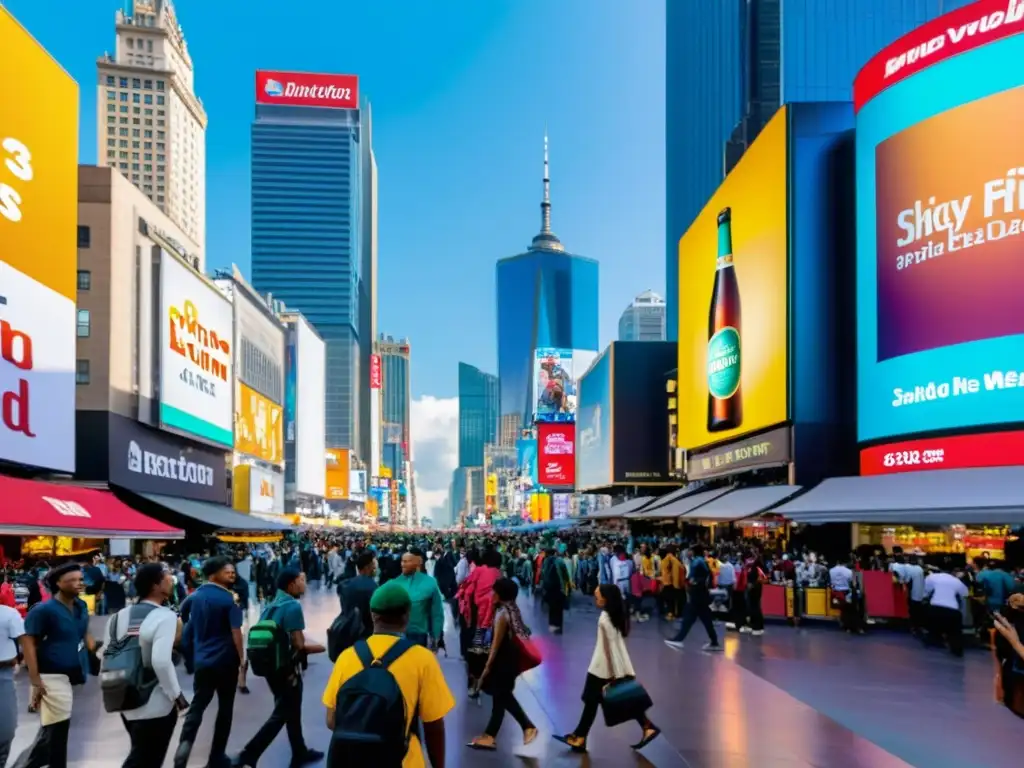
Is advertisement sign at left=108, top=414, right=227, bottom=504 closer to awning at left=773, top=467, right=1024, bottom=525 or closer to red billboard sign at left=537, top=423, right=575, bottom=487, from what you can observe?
awning at left=773, top=467, right=1024, bottom=525

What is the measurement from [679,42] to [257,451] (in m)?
93.0

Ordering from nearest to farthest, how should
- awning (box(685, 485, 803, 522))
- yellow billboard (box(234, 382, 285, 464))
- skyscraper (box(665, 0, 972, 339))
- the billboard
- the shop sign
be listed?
1. the billboard
2. awning (box(685, 485, 803, 522))
3. the shop sign
4. yellow billboard (box(234, 382, 285, 464))
5. skyscraper (box(665, 0, 972, 339))

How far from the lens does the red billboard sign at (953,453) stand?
2192 cm

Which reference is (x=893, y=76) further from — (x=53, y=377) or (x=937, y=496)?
(x=53, y=377)

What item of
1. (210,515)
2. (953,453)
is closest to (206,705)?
(953,453)

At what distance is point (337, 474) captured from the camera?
5694 inches

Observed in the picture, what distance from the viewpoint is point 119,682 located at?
18.3ft

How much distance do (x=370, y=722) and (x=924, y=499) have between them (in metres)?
19.5

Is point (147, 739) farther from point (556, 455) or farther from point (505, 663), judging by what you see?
point (556, 455)

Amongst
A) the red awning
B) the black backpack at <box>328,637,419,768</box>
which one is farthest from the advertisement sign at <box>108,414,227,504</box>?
the black backpack at <box>328,637,419,768</box>

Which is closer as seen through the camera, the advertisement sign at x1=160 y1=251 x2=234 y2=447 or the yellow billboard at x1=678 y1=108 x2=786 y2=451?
the yellow billboard at x1=678 y1=108 x2=786 y2=451

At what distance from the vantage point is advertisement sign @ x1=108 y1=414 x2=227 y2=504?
118ft

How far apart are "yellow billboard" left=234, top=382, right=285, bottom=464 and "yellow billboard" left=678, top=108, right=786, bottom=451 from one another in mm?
29868

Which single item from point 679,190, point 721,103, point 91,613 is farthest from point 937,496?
point 679,190
